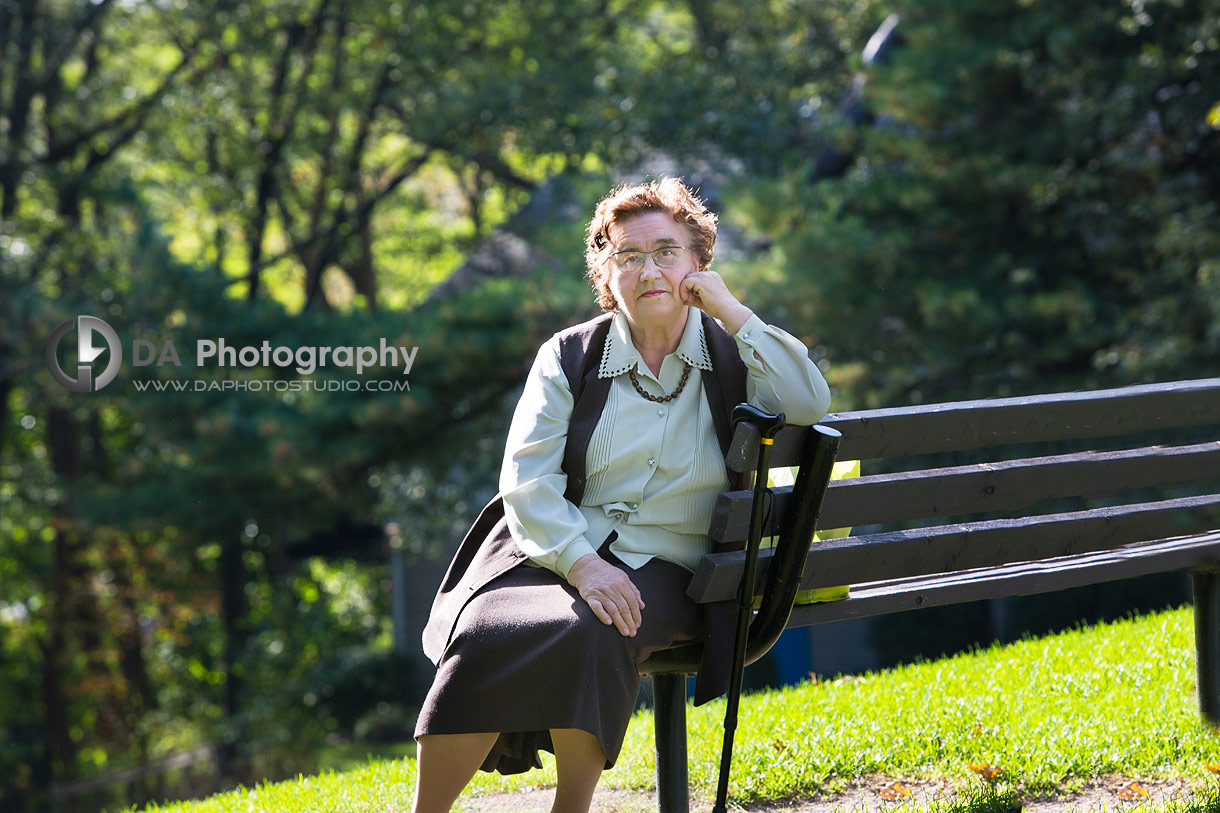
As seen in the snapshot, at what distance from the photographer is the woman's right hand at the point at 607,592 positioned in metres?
2.56

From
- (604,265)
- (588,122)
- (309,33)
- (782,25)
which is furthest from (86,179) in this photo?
(604,265)

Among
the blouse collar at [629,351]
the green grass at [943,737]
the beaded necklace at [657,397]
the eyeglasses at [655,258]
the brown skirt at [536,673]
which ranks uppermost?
the eyeglasses at [655,258]

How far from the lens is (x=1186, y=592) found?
988cm

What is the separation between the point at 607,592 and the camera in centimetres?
259

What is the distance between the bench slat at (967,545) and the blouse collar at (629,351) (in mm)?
499

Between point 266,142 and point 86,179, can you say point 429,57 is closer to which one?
point 266,142

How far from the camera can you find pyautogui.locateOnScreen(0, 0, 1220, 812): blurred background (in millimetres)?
10453

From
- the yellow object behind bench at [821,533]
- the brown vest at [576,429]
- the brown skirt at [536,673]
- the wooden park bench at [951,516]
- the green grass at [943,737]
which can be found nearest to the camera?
the brown skirt at [536,673]

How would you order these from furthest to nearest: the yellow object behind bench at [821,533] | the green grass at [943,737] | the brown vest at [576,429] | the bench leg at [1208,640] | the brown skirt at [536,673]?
the bench leg at [1208,640] < the green grass at [943,737] < the yellow object behind bench at [821,533] < the brown vest at [576,429] < the brown skirt at [536,673]

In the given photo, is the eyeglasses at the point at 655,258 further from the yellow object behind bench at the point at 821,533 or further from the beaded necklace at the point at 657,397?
the yellow object behind bench at the point at 821,533

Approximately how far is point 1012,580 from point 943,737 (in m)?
0.66

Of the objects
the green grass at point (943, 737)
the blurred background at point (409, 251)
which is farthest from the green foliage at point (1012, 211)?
the green grass at point (943, 737)

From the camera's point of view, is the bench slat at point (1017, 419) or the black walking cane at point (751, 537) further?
the bench slat at point (1017, 419)

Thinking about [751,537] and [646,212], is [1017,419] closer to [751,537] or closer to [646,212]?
[751,537]
